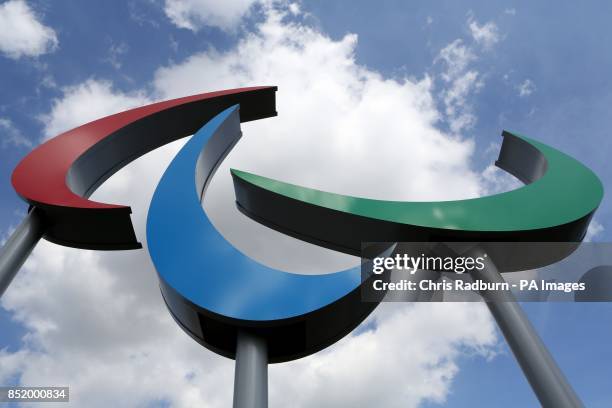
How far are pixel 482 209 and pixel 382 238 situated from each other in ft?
6.61

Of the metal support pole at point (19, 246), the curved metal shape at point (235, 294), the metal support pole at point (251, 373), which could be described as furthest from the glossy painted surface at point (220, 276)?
the metal support pole at point (19, 246)

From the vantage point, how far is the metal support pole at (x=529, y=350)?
7.14 metres

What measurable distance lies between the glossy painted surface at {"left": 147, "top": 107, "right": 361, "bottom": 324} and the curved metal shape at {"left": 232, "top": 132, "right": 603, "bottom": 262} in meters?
1.70

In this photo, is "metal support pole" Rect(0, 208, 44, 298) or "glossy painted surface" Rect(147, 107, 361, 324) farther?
"metal support pole" Rect(0, 208, 44, 298)

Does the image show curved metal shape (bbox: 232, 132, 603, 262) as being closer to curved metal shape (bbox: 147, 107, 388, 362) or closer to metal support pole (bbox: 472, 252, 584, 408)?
metal support pole (bbox: 472, 252, 584, 408)

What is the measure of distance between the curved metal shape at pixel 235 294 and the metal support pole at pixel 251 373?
17cm

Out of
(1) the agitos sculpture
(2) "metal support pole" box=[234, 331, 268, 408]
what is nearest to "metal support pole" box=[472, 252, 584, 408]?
(1) the agitos sculpture

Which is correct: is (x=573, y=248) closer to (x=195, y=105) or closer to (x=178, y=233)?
(x=178, y=233)

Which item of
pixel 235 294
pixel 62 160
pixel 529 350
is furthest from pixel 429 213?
pixel 62 160

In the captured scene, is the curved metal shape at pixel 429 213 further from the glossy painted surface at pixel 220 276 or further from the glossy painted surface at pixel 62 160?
the glossy painted surface at pixel 62 160

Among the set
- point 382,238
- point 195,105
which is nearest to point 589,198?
point 382,238

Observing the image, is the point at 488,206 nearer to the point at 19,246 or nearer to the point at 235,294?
the point at 235,294

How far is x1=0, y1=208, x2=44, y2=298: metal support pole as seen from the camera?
8.58 metres

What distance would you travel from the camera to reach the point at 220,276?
306 inches
